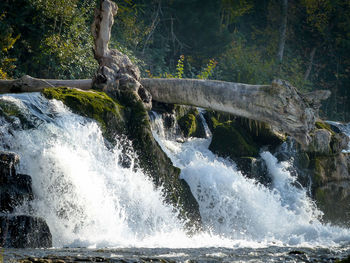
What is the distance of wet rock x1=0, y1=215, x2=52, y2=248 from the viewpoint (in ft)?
19.7

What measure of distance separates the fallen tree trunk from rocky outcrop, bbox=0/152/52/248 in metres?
4.56

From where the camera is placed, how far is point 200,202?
1027 centimetres

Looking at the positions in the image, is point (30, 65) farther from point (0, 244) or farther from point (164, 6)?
point (0, 244)

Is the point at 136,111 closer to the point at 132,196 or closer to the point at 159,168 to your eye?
the point at 159,168

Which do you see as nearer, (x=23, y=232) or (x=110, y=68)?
(x=23, y=232)

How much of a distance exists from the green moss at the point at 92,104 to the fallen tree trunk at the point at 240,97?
1.71m

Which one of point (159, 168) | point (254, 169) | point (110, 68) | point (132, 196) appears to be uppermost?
point (110, 68)

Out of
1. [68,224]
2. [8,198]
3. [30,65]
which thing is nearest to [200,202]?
[68,224]

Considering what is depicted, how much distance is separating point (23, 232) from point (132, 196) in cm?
270

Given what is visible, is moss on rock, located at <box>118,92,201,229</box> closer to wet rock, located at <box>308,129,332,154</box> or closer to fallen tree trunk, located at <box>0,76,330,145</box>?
fallen tree trunk, located at <box>0,76,330,145</box>

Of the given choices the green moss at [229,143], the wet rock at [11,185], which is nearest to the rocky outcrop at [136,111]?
the green moss at [229,143]

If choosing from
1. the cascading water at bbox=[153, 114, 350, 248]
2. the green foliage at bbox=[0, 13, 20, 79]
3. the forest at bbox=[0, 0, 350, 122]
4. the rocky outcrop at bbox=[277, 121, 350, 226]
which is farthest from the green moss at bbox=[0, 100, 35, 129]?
the forest at bbox=[0, 0, 350, 122]

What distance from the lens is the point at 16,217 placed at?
19.9 ft

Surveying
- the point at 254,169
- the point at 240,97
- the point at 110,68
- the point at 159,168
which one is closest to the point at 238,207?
the point at 254,169
